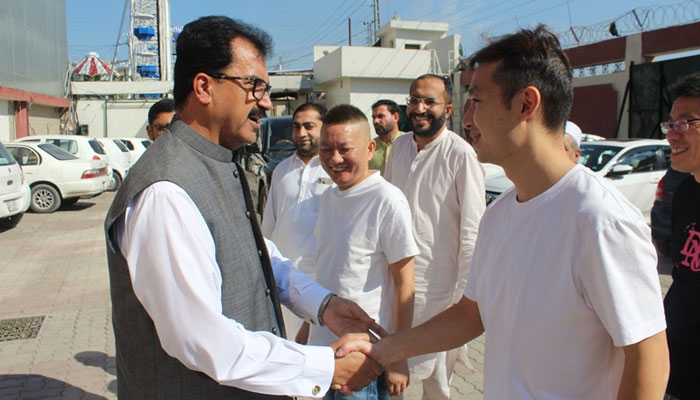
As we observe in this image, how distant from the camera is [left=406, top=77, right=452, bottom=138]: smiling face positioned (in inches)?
148

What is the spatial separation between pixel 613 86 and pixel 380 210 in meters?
18.2

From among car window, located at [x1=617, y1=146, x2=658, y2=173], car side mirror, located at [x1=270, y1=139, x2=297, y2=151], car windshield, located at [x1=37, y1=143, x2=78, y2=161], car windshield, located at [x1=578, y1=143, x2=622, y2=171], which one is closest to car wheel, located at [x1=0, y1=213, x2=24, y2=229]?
car windshield, located at [x1=37, y1=143, x2=78, y2=161]

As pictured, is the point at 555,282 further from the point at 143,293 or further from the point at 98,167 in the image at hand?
the point at 98,167

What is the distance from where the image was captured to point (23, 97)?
24.1m

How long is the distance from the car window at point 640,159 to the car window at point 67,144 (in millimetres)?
13720

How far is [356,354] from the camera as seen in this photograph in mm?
2109

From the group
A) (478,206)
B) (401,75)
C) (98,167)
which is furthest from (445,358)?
(401,75)

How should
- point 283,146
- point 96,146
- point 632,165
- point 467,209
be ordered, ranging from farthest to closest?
point 96,146 < point 283,146 < point 632,165 < point 467,209

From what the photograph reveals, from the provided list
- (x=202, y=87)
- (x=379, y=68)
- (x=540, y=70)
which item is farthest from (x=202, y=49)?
(x=379, y=68)

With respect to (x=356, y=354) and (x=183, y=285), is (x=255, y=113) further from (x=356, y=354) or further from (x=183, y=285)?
(x=356, y=354)

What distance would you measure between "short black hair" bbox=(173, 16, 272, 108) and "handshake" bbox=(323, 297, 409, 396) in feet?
3.44

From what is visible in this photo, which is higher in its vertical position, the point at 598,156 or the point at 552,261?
the point at 598,156

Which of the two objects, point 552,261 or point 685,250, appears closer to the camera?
point 552,261

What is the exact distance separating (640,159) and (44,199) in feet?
42.6
